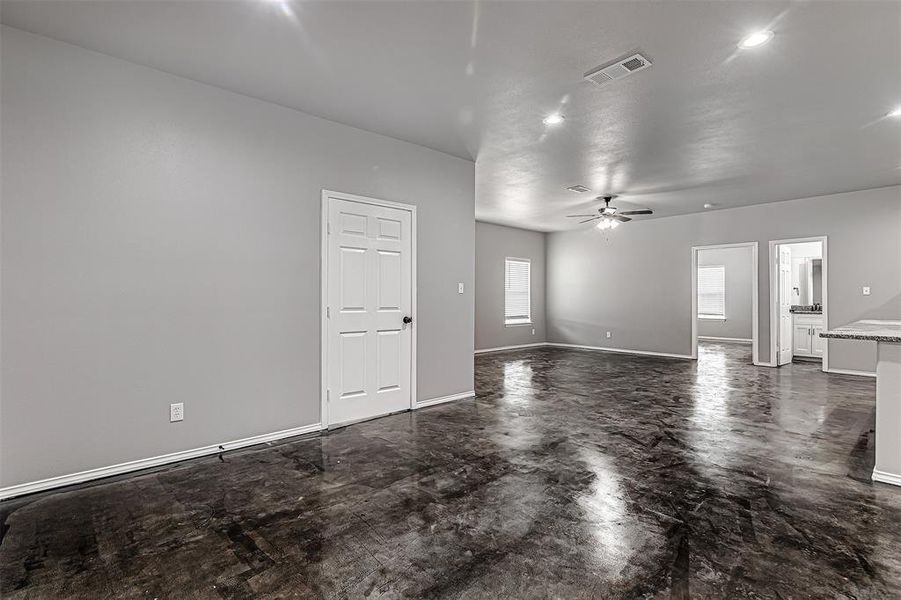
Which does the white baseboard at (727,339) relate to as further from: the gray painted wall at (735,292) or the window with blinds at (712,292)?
the window with blinds at (712,292)

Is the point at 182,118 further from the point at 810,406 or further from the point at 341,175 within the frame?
the point at 810,406

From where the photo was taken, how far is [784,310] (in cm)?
779

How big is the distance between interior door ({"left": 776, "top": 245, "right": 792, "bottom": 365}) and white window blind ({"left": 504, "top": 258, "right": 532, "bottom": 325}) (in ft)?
15.9

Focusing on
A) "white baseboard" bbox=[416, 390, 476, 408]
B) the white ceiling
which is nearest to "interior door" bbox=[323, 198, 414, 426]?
"white baseboard" bbox=[416, 390, 476, 408]

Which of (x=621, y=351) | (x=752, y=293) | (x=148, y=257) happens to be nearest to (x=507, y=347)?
(x=621, y=351)

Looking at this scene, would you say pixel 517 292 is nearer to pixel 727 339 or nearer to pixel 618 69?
pixel 727 339

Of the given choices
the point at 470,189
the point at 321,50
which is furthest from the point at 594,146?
the point at 321,50

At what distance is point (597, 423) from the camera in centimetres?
419

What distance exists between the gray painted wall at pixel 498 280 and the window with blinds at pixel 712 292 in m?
4.67

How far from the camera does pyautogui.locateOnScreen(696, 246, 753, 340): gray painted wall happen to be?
11.0 m

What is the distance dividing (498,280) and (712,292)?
6.23 m

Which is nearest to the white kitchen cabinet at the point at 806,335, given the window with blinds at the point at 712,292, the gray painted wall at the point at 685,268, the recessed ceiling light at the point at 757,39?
the gray painted wall at the point at 685,268

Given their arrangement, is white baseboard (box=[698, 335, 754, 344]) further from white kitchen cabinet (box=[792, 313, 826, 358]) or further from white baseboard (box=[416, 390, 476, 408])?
white baseboard (box=[416, 390, 476, 408])

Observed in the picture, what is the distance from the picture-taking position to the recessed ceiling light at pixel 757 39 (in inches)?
106
